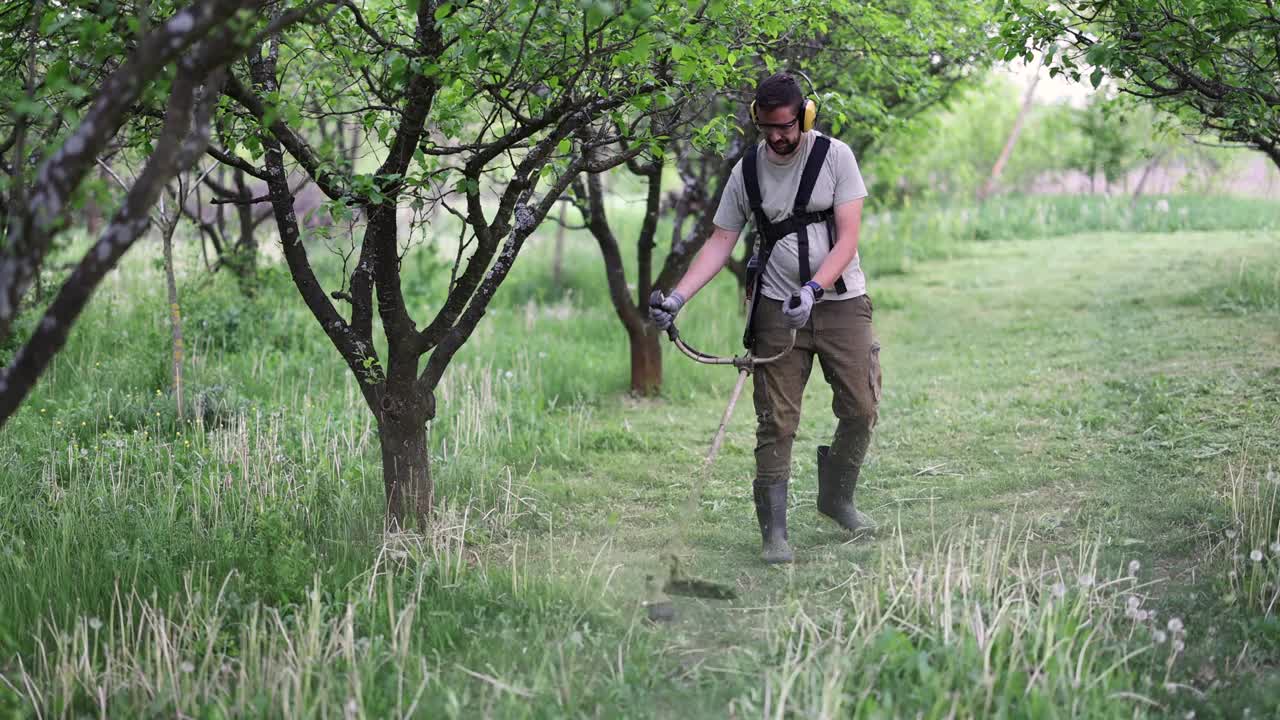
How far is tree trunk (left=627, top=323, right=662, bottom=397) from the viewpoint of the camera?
8.84 metres

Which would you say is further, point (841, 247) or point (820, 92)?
point (820, 92)

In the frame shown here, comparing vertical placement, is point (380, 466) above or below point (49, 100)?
below

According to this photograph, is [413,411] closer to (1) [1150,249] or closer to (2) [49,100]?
(2) [49,100]

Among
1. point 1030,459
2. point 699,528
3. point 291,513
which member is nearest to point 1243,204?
point 1030,459

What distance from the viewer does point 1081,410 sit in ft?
25.5

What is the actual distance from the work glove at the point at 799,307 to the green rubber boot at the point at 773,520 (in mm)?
763

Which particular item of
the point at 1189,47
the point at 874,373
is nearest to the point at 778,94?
the point at 874,373

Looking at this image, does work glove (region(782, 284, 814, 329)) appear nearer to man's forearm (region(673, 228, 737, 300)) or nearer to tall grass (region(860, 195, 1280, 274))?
man's forearm (region(673, 228, 737, 300))

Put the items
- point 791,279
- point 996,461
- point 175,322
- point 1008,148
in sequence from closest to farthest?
point 791,279, point 996,461, point 175,322, point 1008,148

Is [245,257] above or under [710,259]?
above

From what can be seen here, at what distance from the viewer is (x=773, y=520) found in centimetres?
518

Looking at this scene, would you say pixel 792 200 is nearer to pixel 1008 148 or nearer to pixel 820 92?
pixel 820 92

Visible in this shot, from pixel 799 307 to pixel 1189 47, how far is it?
198 cm

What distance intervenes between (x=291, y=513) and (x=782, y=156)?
2683mm
